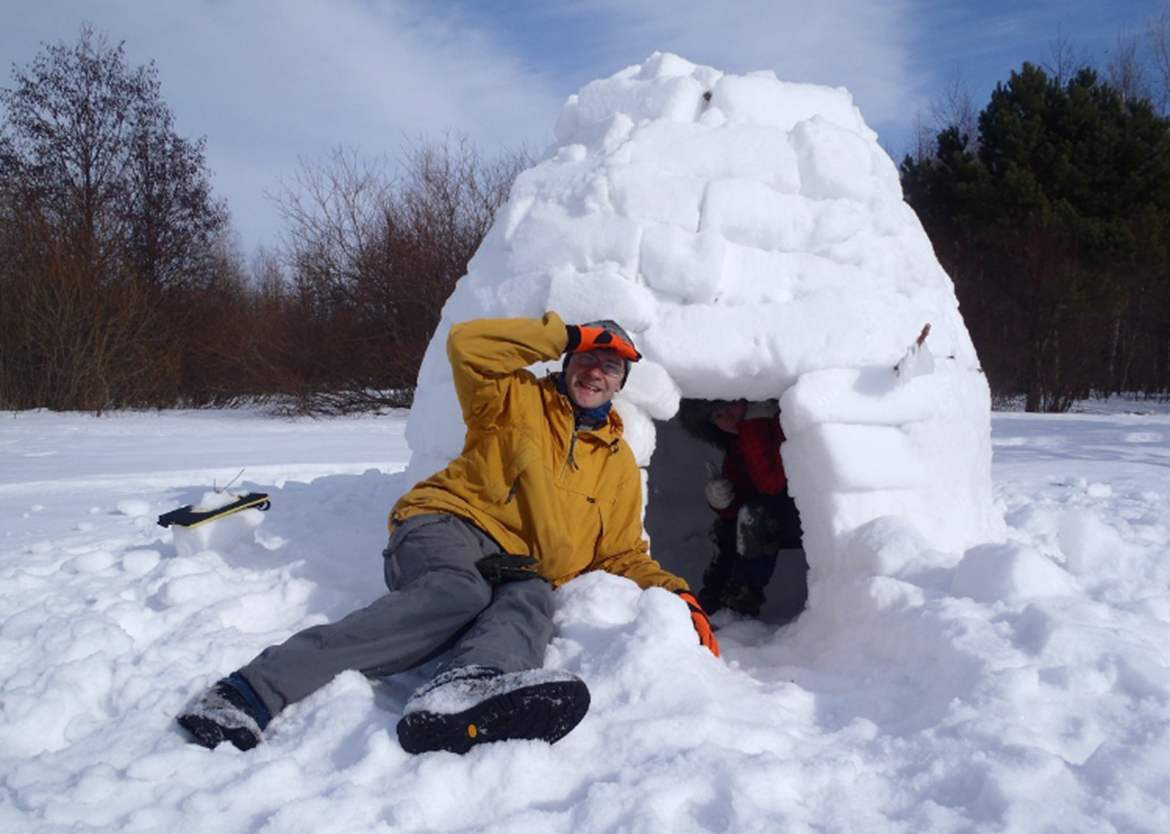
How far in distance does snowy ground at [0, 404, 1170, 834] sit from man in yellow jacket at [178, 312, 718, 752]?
0.06m

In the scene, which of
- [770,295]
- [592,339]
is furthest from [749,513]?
[592,339]

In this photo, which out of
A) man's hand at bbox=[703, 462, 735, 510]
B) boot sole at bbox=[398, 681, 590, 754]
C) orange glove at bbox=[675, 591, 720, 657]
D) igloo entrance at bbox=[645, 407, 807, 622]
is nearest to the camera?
boot sole at bbox=[398, 681, 590, 754]

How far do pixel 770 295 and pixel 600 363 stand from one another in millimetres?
637

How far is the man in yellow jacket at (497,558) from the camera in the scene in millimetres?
1442

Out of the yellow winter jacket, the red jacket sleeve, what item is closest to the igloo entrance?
the red jacket sleeve

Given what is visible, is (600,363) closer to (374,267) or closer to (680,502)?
(680,502)

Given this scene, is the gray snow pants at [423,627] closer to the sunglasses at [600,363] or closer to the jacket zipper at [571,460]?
the jacket zipper at [571,460]

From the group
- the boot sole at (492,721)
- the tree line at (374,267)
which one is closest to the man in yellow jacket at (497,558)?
the boot sole at (492,721)

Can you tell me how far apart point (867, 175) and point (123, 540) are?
3.12 metres

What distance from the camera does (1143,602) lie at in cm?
199

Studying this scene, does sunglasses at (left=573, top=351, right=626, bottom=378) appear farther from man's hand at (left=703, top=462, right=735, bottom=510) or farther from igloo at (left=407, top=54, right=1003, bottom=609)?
man's hand at (left=703, top=462, right=735, bottom=510)

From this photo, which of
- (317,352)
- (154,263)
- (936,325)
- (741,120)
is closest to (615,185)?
(741,120)

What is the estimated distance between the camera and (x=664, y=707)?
1529 mm

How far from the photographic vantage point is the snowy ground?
4.08 ft
